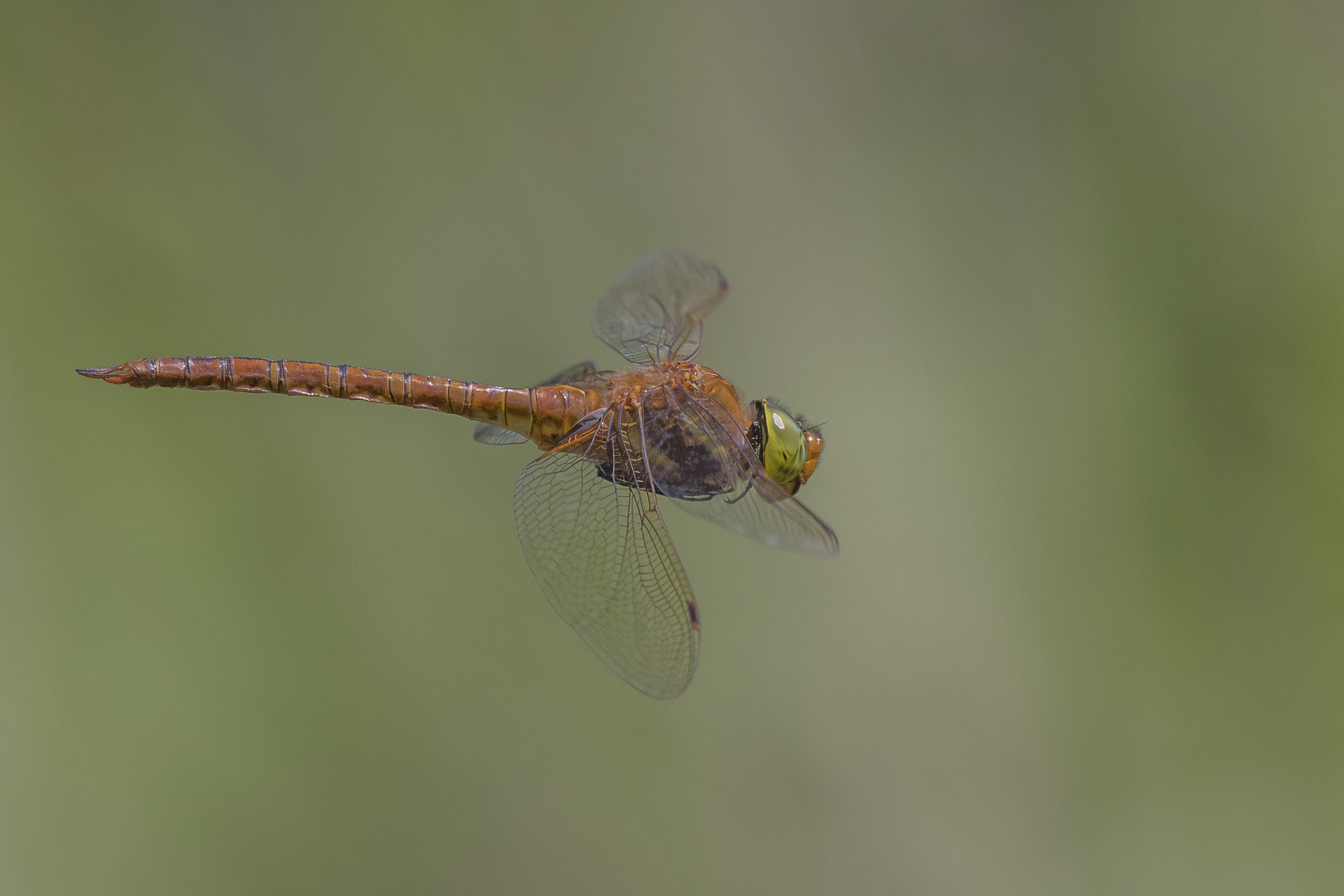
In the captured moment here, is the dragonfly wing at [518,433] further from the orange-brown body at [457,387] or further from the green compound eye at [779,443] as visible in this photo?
the green compound eye at [779,443]

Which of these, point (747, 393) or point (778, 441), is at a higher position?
point (747, 393)

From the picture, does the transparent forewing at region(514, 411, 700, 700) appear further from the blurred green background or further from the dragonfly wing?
the blurred green background

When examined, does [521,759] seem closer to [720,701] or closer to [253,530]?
[720,701]

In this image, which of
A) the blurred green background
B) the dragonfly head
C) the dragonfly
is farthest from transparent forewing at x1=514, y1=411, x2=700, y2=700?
the blurred green background

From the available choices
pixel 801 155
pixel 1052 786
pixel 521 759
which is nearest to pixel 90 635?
pixel 521 759

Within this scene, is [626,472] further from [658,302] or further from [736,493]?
[658,302]

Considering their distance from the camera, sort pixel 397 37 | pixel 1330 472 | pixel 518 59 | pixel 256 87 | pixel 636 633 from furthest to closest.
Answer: pixel 1330 472 < pixel 518 59 < pixel 397 37 < pixel 256 87 < pixel 636 633

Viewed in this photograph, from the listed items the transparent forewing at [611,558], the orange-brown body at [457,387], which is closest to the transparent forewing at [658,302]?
the orange-brown body at [457,387]

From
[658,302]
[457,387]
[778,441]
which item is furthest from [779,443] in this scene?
[457,387]
